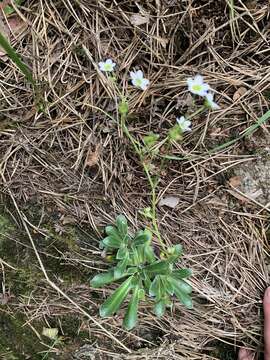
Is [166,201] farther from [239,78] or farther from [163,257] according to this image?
[239,78]

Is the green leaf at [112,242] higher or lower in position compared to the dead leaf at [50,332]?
higher

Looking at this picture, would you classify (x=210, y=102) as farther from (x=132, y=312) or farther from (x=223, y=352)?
(x=223, y=352)

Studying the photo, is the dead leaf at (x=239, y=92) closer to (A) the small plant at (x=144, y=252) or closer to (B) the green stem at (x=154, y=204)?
(A) the small plant at (x=144, y=252)

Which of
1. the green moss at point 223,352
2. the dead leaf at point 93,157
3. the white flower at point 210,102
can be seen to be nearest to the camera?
the white flower at point 210,102

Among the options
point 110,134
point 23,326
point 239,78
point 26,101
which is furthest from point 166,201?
point 23,326

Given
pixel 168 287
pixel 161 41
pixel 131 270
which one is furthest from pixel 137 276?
pixel 161 41

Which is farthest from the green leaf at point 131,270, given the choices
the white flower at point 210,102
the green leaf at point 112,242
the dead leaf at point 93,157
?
the white flower at point 210,102
